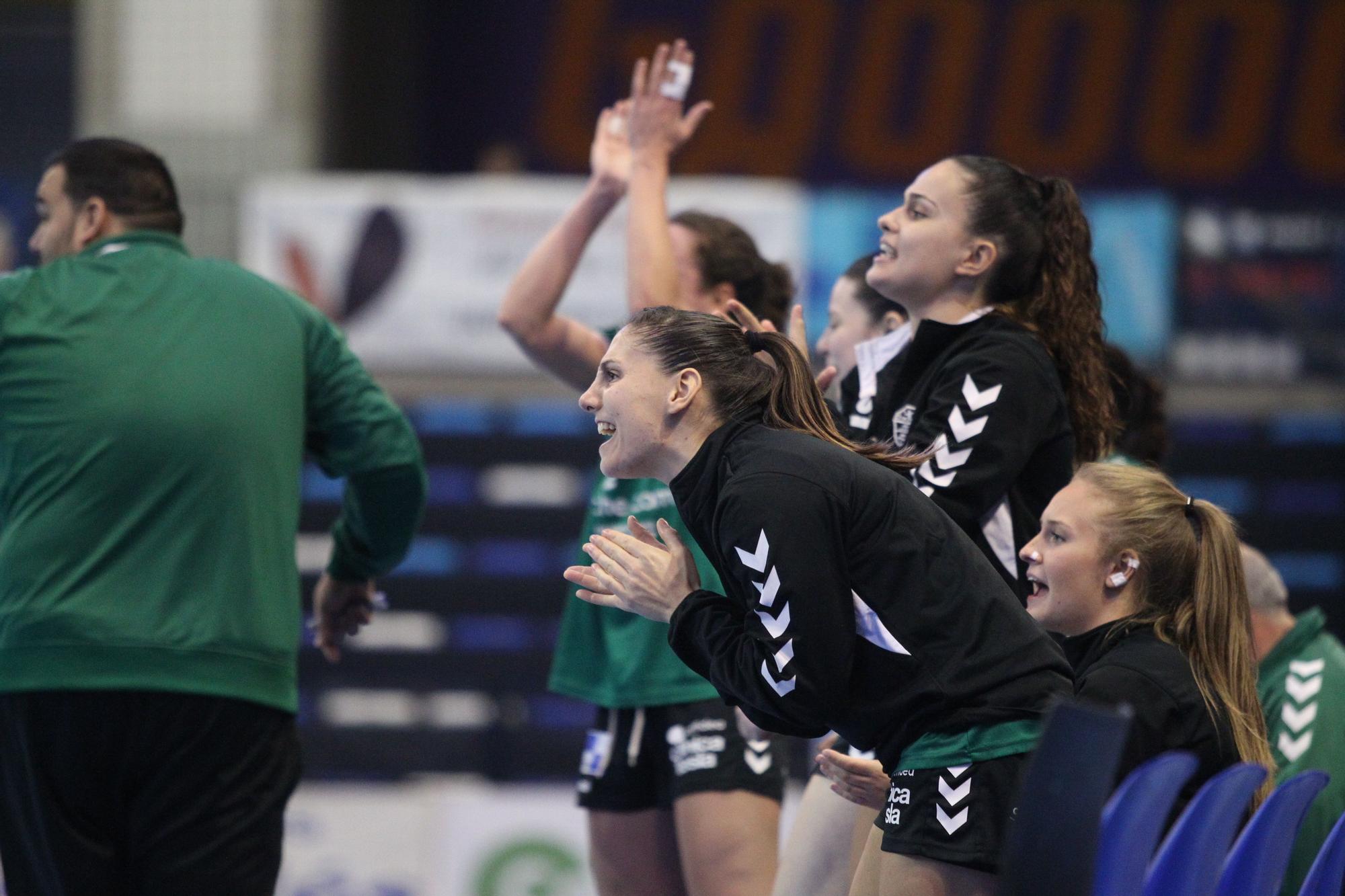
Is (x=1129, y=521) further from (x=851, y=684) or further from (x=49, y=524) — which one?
(x=49, y=524)

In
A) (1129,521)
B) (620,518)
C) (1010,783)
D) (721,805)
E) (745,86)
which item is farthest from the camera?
(745,86)

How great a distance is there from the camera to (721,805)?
10.7 feet

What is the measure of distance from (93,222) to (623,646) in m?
1.34

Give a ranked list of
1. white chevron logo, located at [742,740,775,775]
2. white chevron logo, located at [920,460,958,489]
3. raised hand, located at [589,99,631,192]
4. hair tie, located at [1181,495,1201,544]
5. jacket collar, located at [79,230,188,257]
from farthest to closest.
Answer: raised hand, located at [589,99,631,192] < white chevron logo, located at [742,740,775,775] < jacket collar, located at [79,230,188,257] < hair tie, located at [1181,495,1201,544] < white chevron logo, located at [920,460,958,489]

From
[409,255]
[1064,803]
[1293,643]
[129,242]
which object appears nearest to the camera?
[1064,803]

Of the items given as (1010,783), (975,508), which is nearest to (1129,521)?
(975,508)

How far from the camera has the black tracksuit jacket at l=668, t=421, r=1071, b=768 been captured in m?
2.20

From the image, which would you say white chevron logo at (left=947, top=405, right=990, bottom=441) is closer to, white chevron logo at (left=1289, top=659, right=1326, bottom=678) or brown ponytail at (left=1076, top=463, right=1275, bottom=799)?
brown ponytail at (left=1076, top=463, right=1275, bottom=799)

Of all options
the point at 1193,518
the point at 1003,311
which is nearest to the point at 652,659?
the point at 1003,311

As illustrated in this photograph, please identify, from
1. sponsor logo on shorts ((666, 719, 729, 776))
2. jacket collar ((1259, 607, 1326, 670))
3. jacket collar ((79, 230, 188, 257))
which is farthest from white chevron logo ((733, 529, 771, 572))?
jacket collar ((1259, 607, 1326, 670))

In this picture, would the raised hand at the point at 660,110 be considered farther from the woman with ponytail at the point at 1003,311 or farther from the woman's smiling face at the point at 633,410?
the woman's smiling face at the point at 633,410

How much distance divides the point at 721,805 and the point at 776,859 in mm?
174

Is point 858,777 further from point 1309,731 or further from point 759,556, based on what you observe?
point 1309,731

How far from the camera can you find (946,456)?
2684mm
